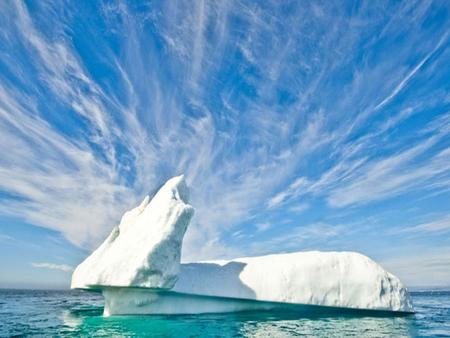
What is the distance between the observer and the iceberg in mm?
15723

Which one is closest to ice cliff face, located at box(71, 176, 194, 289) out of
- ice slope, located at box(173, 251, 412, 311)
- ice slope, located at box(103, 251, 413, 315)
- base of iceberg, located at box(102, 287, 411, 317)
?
base of iceberg, located at box(102, 287, 411, 317)

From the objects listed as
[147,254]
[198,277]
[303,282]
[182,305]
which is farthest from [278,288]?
[147,254]

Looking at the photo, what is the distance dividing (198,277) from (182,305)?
1.67 m

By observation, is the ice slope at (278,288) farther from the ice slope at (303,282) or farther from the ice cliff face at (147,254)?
the ice cliff face at (147,254)

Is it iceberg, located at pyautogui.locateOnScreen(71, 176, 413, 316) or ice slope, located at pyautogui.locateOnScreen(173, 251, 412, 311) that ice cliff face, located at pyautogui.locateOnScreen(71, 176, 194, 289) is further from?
ice slope, located at pyautogui.locateOnScreen(173, 251, 412, 311)

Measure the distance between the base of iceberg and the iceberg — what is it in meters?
0.05

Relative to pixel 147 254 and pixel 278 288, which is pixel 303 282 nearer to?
pixel 278 288

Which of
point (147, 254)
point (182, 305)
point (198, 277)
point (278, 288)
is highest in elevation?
point (147, 254)

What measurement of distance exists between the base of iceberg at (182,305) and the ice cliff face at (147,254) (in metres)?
1.45

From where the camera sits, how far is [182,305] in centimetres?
1844

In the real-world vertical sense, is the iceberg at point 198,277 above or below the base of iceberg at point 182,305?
above

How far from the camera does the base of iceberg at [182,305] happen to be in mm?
17062

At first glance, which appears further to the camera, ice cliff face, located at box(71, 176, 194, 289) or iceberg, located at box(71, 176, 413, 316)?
iceberg, located at box(71, 176, 413, 316)

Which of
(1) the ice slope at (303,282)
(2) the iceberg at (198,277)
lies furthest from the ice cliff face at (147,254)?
(1) the ice slope at (303,282)
